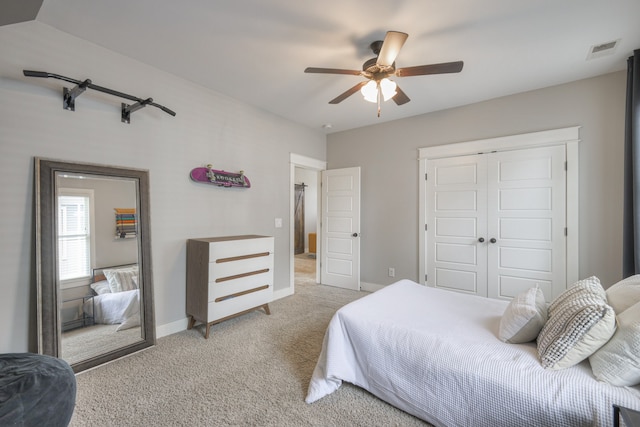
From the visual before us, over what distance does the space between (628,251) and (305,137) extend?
401 cm

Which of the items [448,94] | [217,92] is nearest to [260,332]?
[217,92]

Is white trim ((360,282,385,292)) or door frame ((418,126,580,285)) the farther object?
white trim ((360,282,385,292))

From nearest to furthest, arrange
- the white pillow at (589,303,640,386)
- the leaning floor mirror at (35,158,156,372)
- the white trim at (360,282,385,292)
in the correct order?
the white pillow at (589,303,640,386) → the leaning floor mirror at (35,158,156,372) → the white trim at (360,282,385,292)

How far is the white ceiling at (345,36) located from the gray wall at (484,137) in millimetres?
262

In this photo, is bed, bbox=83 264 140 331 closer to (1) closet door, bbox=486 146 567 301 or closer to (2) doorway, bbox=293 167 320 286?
(1) closet door, bbox=486 146 567 301

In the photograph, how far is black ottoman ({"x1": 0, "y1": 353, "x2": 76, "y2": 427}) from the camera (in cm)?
115

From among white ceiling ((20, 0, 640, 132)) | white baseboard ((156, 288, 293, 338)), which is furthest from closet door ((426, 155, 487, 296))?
white baseboard ((156, 288, 293, 338))

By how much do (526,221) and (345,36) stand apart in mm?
2900

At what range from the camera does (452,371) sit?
1.45m

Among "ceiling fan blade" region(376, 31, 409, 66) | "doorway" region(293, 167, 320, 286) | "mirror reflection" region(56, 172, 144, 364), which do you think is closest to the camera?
"ceiling fan blade" region(376, 31, 409, 66)

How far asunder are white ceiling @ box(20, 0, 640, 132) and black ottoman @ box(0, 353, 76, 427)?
226 cm

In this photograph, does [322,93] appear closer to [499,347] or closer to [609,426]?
[499,347]

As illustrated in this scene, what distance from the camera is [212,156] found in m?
3.19

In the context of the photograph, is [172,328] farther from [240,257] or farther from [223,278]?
[240,257]
